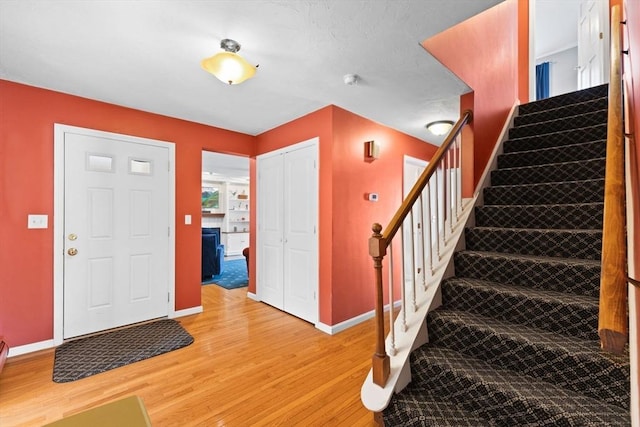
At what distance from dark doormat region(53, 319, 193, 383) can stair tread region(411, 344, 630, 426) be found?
2370mm

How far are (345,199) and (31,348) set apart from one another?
3296mm

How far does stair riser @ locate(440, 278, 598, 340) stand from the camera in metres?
1.42

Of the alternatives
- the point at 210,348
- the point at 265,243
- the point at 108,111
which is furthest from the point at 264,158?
the point at 210,348

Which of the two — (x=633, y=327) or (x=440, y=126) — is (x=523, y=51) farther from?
(x=633, y=327)

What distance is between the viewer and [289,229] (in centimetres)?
368

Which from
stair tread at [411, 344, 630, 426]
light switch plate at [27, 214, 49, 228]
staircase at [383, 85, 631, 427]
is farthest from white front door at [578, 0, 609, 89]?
light switch plate at [27, 214, 49, 228]

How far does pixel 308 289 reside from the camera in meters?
3.40

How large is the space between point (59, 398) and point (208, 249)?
3.62m

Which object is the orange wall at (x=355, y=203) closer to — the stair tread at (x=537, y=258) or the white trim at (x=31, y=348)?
the stair tread at (x=537, y=258)

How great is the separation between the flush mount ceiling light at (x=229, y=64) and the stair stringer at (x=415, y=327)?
195cm

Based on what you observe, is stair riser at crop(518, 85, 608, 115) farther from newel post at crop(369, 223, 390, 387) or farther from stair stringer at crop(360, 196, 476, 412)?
newel post at crop(369, 223, 390, 387)

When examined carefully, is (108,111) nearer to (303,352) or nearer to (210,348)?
(210,348)

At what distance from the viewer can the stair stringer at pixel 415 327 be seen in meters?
1.51

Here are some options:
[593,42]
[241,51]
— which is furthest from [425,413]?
[593,42]
